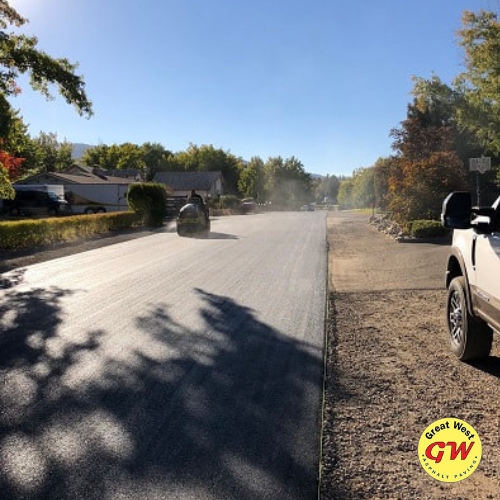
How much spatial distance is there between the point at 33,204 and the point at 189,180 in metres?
48.8

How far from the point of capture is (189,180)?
279 feet

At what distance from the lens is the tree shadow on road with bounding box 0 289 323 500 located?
10.3ft

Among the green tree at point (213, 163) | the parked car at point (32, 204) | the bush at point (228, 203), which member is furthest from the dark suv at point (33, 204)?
the green tree at point (213, 163)

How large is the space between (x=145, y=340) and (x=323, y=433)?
10.4ft

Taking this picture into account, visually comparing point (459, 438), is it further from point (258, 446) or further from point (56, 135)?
point (56, 135)

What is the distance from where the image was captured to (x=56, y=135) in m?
98.5

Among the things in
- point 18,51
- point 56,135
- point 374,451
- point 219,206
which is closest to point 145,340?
point 374,451

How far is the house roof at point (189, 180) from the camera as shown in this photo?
276ft

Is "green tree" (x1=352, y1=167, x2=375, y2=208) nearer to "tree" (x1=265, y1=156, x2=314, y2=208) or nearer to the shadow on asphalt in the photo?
"tree" (x1=265, y1=156, x2=314, y2=208)

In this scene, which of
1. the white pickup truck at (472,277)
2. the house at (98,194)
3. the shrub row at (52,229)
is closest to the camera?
the white pickup truck at (472,277)

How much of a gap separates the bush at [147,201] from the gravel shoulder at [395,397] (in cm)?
2288

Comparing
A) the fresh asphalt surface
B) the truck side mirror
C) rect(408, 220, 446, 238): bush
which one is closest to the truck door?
the truck side mirror

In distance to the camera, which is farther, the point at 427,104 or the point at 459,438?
the point at 427,104

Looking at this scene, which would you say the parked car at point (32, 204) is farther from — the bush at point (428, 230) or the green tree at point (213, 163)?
the green tree at point (213, 163)
